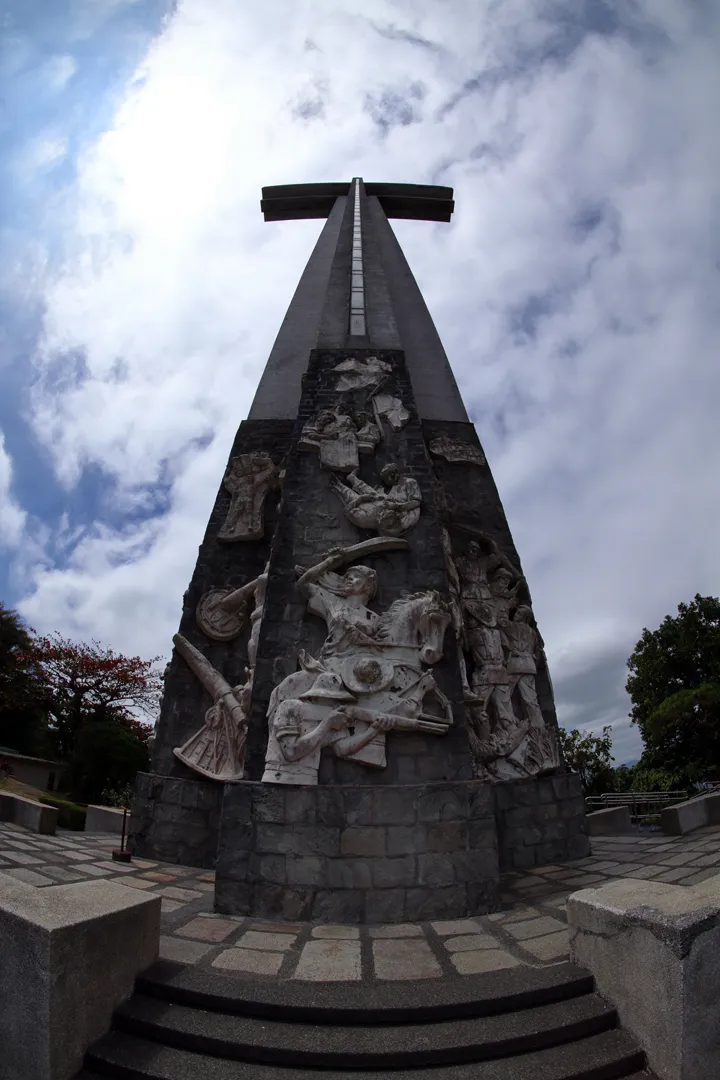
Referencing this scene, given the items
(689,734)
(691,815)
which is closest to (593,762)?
(689,734)

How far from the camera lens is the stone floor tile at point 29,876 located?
455 cm

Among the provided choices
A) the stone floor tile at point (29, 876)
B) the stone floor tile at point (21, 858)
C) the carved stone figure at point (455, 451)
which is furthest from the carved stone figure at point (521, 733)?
the stone floor tile at point (21, 858)

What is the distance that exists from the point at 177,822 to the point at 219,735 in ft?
3.23

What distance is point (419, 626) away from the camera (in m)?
5.38

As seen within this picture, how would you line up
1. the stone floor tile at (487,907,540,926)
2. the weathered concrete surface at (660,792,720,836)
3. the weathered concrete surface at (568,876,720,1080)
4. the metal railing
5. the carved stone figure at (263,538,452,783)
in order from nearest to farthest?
the weathered concrete surface at (568,876,720,1080), the stone floor tile at (487,907,540,926), the carved stone figure at (263,538,452,783), the weathered concrete surface at (660,792,720,836), the metal railing

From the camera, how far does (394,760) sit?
4910 mm

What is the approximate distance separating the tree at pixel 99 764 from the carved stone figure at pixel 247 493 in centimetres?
826

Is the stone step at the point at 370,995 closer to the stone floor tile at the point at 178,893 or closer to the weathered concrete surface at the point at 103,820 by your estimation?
the stone floor tile at the point at 178,893

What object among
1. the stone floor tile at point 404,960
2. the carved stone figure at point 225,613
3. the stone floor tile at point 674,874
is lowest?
the stone floor tile at point 404,960

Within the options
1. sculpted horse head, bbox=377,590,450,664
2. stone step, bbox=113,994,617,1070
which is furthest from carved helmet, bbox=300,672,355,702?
stone step, bbox=113,994,617,1070

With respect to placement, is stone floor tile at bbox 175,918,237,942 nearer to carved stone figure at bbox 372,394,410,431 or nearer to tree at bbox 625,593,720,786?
carved stone figure at bbox 372,394,410,431

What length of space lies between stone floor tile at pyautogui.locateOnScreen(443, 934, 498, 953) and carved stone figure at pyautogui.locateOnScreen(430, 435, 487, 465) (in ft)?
20.8

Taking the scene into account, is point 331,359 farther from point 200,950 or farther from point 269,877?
point 200,950

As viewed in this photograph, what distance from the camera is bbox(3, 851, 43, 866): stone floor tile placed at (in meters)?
5.02
